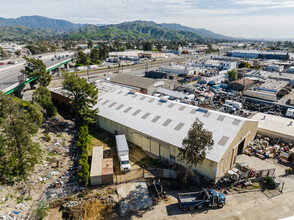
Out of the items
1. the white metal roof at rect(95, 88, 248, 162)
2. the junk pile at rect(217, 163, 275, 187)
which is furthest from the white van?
the junk pile at rect(217, 163, 275, 187)

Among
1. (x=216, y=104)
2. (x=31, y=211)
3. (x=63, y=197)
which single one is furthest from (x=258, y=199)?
→ (x=216, y=104)

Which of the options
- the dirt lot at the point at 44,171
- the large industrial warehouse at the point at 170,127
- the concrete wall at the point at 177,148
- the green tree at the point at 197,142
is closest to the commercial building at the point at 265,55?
the concrete wall at the point at 177,148

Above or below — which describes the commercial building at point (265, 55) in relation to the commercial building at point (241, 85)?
above

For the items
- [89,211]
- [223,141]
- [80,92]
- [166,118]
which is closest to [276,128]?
[223,141]

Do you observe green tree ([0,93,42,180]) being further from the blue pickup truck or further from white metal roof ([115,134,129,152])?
the blue pickup truck

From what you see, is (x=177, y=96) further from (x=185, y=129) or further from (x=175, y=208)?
(x=175, y=208)

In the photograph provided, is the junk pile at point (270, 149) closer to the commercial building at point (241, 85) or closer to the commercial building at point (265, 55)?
the commercial building at point (241, 85)
